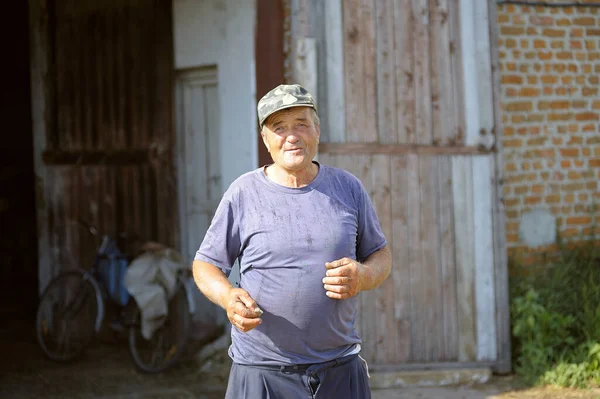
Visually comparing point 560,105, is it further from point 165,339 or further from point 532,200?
point 165,339

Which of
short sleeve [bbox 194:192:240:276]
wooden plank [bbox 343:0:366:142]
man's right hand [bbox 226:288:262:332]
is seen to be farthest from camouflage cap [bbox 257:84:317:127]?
wooden plank [bbox 343:0:366:142]

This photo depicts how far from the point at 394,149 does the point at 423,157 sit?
0.26m

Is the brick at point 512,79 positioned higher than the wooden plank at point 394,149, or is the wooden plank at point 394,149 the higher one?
the brick at point 512,79

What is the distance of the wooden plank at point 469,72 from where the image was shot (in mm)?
6828

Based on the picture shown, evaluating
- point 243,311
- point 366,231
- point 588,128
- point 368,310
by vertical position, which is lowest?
point 368,310

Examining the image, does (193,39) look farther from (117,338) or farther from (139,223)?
(117,338)

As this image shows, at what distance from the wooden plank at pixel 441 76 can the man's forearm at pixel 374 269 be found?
331 centimetres

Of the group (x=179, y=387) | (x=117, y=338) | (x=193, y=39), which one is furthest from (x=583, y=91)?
(x=117, y=338)


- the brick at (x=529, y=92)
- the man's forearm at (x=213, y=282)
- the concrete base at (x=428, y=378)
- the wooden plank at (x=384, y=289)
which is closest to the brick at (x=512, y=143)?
the brick at (x=529, y=92)

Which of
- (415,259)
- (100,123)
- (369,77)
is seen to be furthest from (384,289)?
(100,123)

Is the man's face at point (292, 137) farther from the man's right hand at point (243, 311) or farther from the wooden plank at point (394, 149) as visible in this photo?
the wooden plank at point (394, 149)

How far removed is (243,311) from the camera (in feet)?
10.4

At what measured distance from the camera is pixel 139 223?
850cm

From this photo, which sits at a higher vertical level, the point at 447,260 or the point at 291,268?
the point at 291,268
